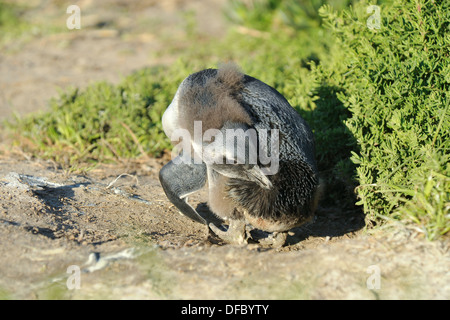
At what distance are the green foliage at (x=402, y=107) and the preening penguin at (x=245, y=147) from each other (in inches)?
16.9

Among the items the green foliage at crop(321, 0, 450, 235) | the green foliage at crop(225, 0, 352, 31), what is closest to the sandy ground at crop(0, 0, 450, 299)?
the green foliage at crop(321, 0, 450, 235)

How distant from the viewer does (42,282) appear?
8.97ft

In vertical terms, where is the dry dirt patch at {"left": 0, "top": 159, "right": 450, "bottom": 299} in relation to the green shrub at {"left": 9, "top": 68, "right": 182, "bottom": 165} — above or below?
below

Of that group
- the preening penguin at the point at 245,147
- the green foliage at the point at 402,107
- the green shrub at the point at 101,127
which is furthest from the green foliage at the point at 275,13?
the preening penguin at the point at 245,147

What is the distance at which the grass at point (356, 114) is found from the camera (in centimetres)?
339

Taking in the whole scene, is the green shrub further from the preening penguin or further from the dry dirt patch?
A: the preening penguin

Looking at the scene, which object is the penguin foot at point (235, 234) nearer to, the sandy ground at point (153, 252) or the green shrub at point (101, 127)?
the sandy ground at point (153, 252)

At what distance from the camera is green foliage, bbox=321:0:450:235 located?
338 cm

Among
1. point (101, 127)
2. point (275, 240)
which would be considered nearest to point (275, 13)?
point (101, 127)

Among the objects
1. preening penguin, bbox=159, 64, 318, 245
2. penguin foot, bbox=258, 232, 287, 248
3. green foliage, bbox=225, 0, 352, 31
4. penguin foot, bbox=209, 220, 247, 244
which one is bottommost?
penguin foot, bbox=258, 232, 287, 248

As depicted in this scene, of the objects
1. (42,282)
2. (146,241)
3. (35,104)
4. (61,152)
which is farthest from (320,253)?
(35,104)

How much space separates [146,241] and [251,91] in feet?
3.63

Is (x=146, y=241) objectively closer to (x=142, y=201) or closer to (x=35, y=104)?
(x=142, y=201)

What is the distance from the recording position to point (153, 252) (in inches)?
117
